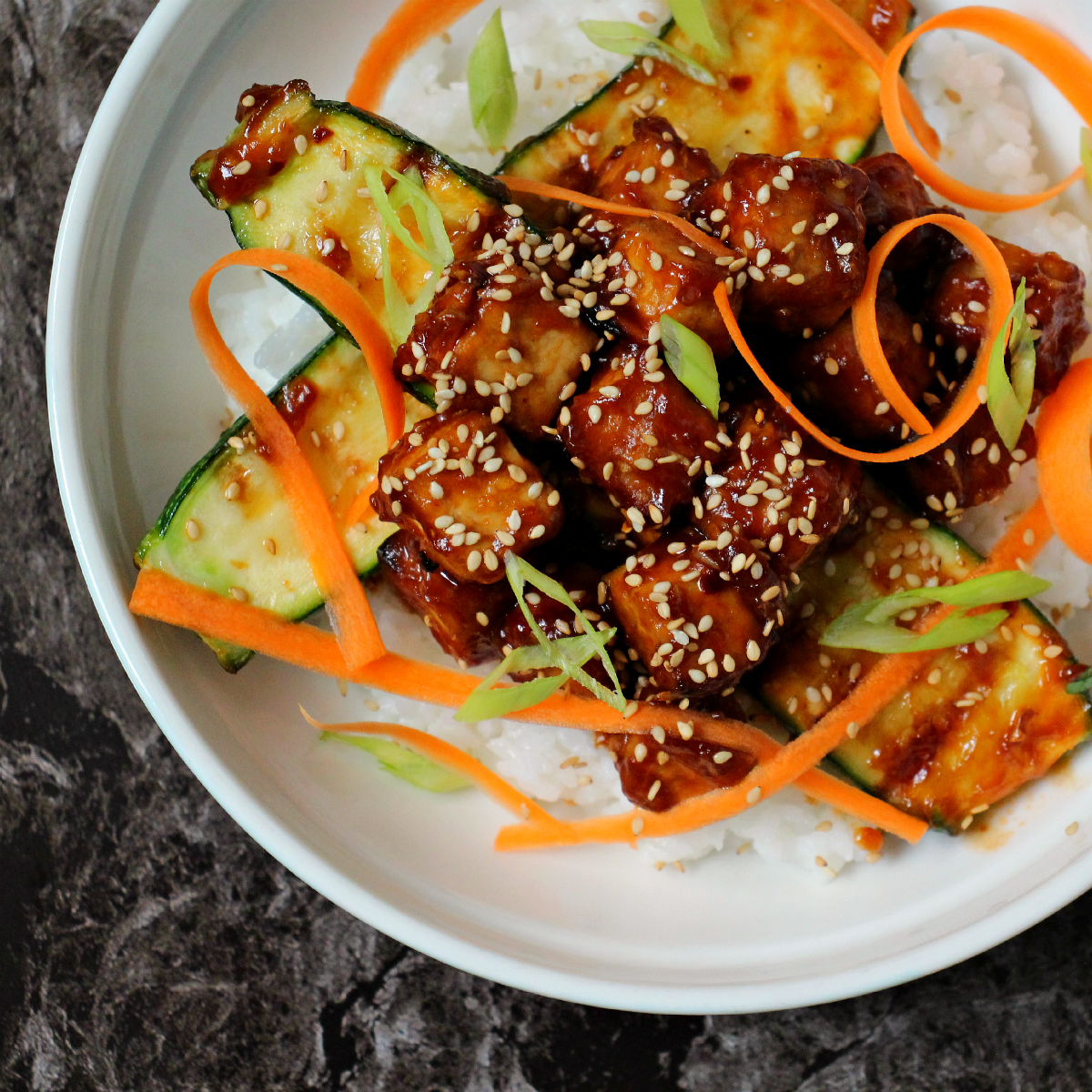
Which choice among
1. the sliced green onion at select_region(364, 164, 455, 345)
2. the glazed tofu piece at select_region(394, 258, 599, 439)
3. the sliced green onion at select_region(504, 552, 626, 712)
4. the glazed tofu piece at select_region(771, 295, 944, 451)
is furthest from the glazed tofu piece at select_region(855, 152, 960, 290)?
the sliced green onion at select_region(504, 552, 626, 712)

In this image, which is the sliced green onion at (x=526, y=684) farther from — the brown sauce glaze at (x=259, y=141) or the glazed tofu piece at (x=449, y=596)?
the brown sauce glaze at (x=259, y=141)

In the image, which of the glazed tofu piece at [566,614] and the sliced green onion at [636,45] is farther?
the sliced green onion at [636,45]

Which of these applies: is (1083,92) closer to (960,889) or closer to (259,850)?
(960,889)

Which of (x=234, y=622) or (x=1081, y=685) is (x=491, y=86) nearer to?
(x=234, y=622)

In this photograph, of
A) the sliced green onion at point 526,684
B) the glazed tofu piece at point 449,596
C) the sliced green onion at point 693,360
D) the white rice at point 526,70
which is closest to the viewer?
the sliced green onion at point 693,360

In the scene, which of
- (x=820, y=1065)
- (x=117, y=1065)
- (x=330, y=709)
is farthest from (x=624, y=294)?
(x=117, y=1065)

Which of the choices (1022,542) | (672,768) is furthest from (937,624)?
Result: (672,768)

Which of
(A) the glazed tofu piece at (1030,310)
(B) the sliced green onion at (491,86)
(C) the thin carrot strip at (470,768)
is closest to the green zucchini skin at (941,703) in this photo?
(A) the glazed tofu piece at (1030,310)
